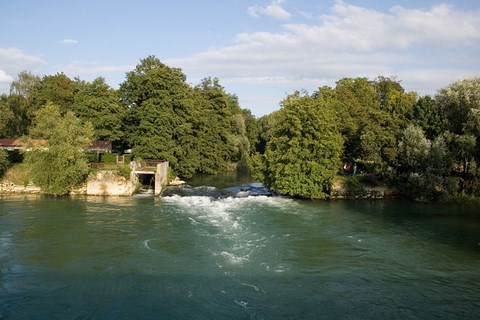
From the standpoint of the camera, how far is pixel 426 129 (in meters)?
40.7

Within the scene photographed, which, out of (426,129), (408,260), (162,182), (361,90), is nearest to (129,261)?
(408,260)

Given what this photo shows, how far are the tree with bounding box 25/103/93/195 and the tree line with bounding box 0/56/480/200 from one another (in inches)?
4.0

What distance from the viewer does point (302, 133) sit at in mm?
38312

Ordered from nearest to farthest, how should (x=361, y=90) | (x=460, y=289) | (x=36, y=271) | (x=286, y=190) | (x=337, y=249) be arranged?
1. (x=460, y=289)
2. (x=36, y=271)
3. (x=337, y=249)
4. (x=286, y=190)
5. (x=361, y=90)

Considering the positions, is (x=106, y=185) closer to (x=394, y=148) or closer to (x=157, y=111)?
(x=157, y=111)

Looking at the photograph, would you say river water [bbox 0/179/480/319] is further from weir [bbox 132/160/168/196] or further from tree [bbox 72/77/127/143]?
tree [bbox 72/77/127/143]

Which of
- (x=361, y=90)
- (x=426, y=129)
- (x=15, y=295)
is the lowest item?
(x=15, y=295)

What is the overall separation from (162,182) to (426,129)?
1112 inches

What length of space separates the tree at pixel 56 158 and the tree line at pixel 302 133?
4.0 inches

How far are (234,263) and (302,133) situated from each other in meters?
20.8

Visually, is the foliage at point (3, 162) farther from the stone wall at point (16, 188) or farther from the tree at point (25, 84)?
the tree at point (25, 84)

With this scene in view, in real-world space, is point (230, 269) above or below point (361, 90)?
below

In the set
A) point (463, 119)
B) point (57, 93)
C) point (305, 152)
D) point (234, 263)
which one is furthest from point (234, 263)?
point (57, 93)

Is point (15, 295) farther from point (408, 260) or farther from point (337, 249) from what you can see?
point (408, 260)
